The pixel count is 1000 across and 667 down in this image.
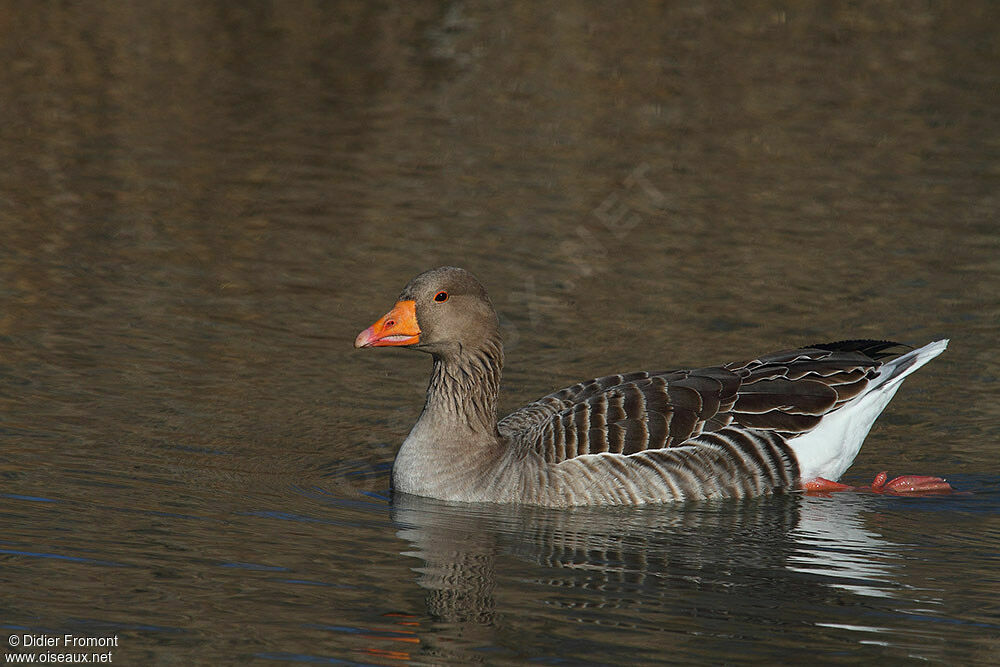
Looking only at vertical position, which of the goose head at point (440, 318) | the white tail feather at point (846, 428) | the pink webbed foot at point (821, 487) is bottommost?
the pink webbed foot at point (821, 487)

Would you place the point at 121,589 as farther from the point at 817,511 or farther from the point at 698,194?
the point at 698,194

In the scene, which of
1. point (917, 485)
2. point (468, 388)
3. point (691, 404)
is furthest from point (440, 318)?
point (917, 485)

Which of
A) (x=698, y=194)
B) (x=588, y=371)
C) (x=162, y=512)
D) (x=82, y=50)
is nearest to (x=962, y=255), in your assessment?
(x=698, y=194)

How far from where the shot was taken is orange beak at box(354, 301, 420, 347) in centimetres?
1108

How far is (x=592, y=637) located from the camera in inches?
332

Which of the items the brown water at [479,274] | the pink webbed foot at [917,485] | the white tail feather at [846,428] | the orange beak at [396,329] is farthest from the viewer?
the white tail feather at [846,428]

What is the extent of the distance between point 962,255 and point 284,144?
A: 10.5 meters

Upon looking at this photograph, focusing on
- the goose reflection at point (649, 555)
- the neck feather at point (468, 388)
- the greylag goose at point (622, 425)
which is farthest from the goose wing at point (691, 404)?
the goose reflection at point (649, 555)

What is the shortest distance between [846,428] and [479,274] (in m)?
6.30

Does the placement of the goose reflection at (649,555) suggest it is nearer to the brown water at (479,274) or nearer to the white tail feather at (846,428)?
the brown water at (479,274)

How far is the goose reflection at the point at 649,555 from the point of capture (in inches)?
360

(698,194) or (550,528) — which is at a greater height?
(698,194)

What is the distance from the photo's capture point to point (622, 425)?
37.1 ft

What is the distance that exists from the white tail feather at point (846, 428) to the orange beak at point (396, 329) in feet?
10.3
